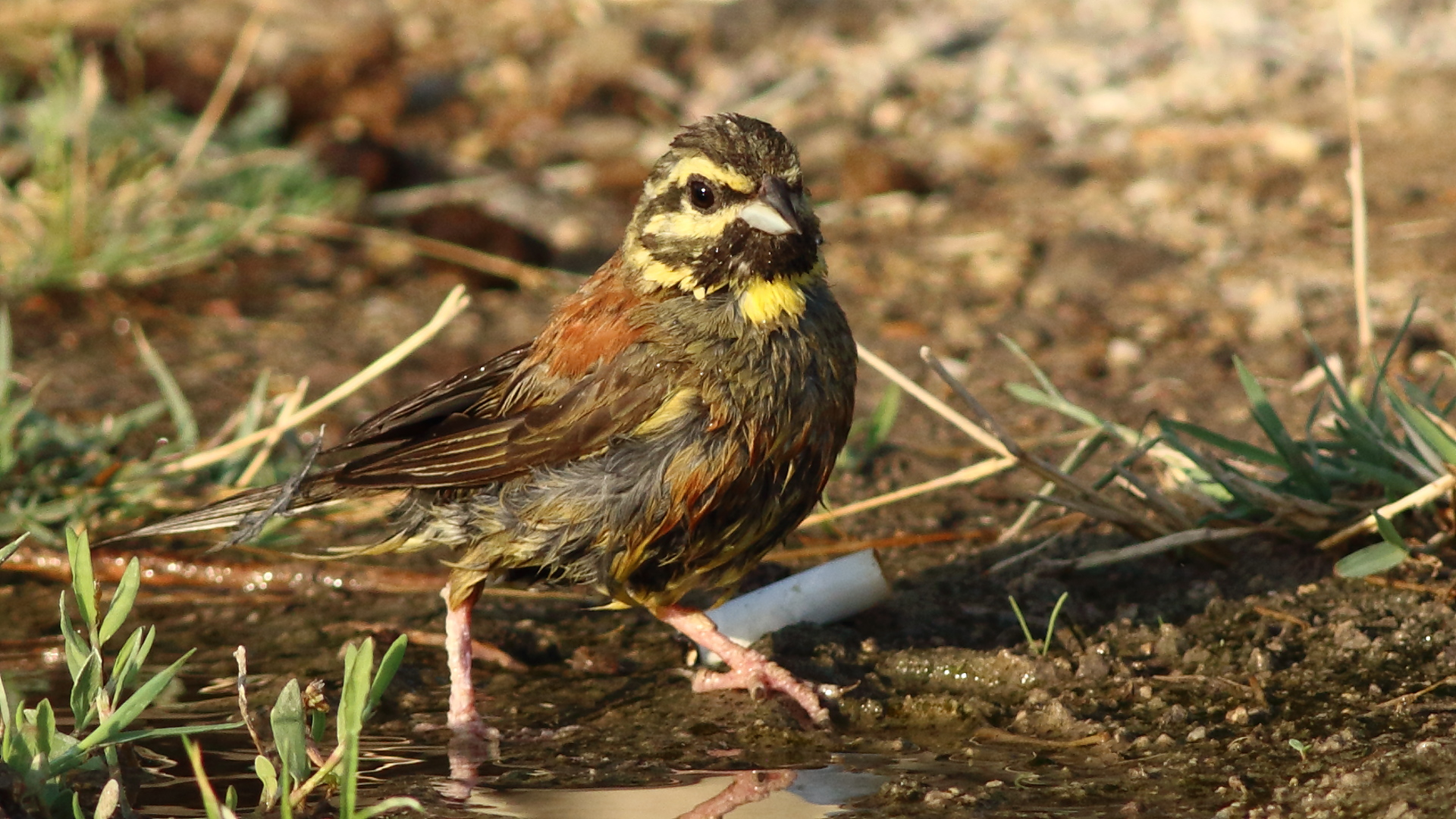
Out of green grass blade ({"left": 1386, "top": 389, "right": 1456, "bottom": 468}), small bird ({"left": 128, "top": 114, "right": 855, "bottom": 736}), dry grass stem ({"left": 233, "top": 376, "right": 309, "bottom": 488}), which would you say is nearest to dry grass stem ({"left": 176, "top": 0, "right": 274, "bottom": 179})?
dry grass stem ({"left": 233, "top": 376, "right": 309, "bottom": 488})

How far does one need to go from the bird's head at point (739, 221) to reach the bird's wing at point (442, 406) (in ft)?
1.67

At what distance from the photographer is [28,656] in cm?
466

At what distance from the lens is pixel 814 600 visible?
14.8 ft

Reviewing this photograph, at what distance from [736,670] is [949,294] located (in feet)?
12.1

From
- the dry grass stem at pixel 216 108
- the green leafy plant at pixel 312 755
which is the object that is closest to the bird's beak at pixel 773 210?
the green leafy plant at pixel 312 755

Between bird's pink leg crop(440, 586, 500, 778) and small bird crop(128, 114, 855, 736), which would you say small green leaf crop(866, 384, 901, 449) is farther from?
bird's pink leg crop(440, 586, 500, 778)

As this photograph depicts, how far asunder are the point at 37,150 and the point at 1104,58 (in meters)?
5.83

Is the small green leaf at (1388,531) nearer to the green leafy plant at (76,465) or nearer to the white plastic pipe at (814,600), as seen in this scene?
the white plastic pipe at (814,600)

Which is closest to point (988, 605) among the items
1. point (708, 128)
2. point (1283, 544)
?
point (1283, 544)

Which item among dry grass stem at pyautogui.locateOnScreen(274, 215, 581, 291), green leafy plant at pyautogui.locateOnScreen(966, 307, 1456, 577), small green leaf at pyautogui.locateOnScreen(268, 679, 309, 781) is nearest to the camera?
small green leaf at pyautogui.locateOnScreen(268, 679, 309, 781)

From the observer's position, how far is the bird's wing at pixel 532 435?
4.22 m

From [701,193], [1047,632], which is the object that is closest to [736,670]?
[1047,632]

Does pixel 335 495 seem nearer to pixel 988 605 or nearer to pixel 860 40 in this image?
pixel 988 605

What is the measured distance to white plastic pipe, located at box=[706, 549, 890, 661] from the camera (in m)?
4.47
